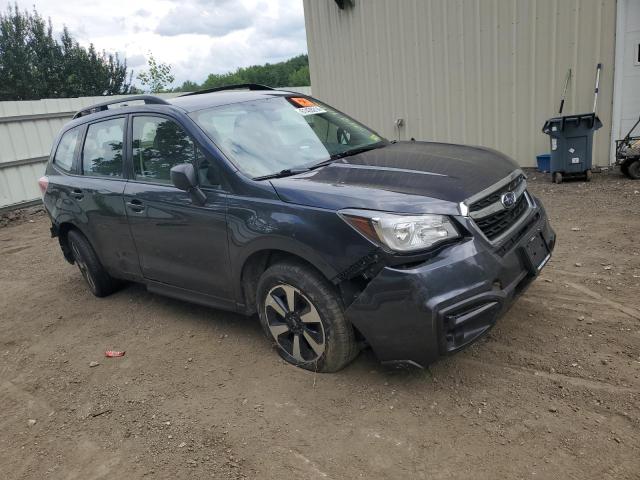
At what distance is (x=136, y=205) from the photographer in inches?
161

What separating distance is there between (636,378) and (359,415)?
5.16 feet

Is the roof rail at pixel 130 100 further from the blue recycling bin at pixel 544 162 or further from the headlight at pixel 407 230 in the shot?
the blue recycling bin at pixel 544 162

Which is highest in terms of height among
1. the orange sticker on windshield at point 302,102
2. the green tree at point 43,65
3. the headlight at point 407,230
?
the green tree at point 43,65

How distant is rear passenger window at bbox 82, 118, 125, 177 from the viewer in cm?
435

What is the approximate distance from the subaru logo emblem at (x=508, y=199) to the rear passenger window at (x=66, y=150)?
12.9 ft

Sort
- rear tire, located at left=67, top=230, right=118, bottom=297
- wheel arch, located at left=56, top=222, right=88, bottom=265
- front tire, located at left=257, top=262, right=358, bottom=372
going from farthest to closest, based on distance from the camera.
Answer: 1. wheel arch, located at left=56, top=222, right=88, bottom=265
2. rear tire, located at left=67, top=230, right=118, bottom=297
3. front tire, located at left=257, top=262, right=358, bottom=372

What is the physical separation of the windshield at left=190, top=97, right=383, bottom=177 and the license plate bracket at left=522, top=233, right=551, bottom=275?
1.45 meters

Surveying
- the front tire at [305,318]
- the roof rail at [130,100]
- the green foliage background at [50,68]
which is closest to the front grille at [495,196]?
the front tire at [305,318]

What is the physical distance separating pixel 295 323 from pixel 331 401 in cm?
54

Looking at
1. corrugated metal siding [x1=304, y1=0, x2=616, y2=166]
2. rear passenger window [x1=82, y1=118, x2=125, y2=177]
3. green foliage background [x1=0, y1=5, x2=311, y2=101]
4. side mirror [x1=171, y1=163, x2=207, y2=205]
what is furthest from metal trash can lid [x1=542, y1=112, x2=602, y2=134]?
green foliage background [x1=0, y1=5, x2=311, y2=101]

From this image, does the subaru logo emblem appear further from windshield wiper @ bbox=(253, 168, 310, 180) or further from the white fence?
the white fence

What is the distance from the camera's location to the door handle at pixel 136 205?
405cm

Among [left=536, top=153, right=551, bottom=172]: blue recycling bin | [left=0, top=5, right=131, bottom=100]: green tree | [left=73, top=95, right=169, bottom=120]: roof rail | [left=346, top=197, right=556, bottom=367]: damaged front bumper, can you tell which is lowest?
[left=536, top=153, right=551, bottom=172]: blue recycling bin

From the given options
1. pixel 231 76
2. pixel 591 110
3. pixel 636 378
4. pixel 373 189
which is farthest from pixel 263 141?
pixel 231 76
